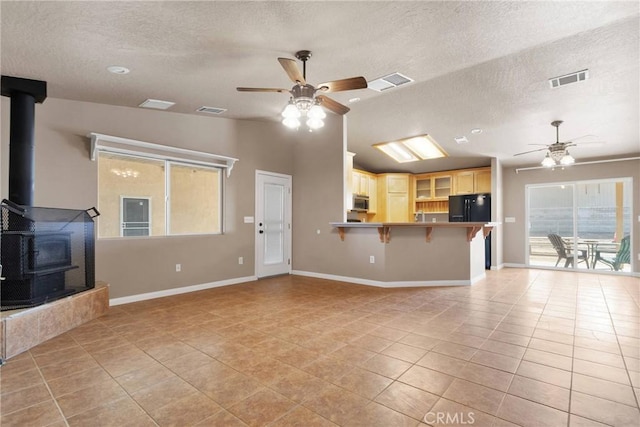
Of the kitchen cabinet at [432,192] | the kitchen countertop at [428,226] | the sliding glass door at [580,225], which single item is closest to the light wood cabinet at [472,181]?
the kitchen cabinet at [432,192]

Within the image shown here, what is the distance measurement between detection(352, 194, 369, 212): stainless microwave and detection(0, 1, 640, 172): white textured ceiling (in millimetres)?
3019

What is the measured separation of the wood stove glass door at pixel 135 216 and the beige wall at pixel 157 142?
→ 230 mm

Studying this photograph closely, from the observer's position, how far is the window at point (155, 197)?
4.22 m

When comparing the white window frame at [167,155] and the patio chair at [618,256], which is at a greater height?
the white window frame at [167,155]

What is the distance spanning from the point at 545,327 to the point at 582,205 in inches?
215

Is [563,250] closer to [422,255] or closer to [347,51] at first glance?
[422,255]

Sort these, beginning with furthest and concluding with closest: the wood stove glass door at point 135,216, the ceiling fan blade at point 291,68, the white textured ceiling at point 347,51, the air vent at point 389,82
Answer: the wood stove glass door at point 135,216, the air vent at point 389,82, the ceiling fan blade at point 291,68, the white textured ceiling at point 347,51

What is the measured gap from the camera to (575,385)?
2096 millimetres

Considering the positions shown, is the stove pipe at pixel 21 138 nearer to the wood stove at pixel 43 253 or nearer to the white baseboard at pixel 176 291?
the wood stove at pixel 43 253

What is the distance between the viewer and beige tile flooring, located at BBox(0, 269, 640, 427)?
1.81 m

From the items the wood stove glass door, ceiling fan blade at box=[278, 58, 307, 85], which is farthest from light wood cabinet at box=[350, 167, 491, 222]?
ceiling fan blade at box=[278, 58, 307, 85]

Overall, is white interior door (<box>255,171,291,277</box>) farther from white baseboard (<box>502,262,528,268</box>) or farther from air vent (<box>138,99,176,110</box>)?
white baseboard (<box>502,262,528,268</box>)

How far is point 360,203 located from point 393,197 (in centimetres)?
125

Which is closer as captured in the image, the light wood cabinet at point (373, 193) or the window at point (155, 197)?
the window at point (155, 197)
